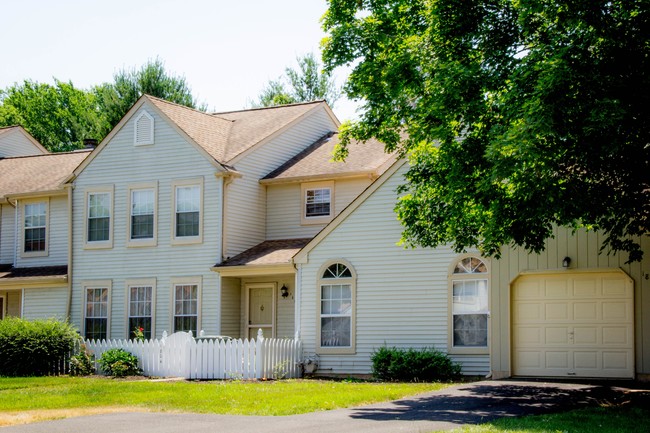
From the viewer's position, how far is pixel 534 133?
14.5 metres

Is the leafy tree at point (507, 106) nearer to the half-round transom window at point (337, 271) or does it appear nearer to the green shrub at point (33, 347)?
the half-round transom window at point (337, 271)

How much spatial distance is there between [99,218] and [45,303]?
3725mm

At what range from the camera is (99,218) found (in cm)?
3148

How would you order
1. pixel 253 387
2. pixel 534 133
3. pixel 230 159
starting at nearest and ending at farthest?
pixel 534 133
pixel 253 387
pixel 230 159

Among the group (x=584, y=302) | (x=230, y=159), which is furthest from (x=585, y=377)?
(x=230, y=159)

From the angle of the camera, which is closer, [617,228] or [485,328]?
[617,228]

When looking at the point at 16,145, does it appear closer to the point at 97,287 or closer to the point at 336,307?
the point at 97,287

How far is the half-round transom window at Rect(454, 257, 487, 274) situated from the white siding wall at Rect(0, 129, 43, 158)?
78.8 feet

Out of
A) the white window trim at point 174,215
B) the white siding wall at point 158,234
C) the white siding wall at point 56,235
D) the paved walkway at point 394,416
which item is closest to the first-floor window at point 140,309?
the white siding wall at point 158,234

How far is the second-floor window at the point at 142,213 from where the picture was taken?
30.5 m

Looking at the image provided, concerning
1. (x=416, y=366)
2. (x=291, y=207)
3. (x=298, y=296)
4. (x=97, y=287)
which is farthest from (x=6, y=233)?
(x=416, y=366)

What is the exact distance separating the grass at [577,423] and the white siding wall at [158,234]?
600 inches

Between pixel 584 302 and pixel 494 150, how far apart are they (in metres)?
8.47

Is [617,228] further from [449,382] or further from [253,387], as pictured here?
[253,387]
